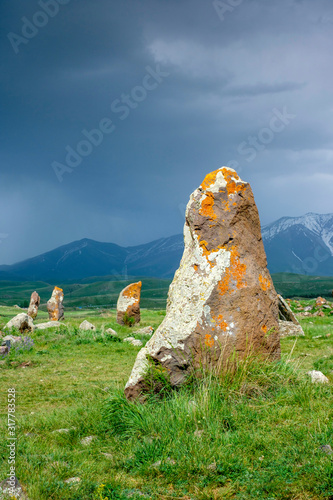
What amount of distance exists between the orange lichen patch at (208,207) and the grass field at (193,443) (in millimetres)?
2845

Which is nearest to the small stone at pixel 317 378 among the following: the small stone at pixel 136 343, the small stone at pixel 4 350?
the small stone at pixel 136 343

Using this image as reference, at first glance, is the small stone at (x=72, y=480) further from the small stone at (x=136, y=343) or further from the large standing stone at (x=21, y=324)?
the large standing stone at (x=21, y=324)

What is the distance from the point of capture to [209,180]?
795cm

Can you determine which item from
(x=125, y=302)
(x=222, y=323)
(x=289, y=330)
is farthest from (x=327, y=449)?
(x=125, y=302)

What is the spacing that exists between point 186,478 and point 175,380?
89.5 inches

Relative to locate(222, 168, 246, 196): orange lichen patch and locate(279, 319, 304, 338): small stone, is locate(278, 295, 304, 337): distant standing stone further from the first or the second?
locate(222, 168, 246, 196): orange lichen patch

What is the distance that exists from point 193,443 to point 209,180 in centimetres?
498

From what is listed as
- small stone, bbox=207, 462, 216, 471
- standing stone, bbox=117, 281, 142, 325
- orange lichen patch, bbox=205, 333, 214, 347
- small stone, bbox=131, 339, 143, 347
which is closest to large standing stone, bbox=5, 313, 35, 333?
standing stone, bbox=117, 281, 142, 325

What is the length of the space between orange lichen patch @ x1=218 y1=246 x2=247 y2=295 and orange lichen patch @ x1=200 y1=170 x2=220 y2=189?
141 centimetres

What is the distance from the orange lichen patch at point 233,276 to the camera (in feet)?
23.3

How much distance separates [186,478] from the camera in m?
4.36

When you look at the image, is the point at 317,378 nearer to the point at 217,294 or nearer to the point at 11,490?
the point at 217,294

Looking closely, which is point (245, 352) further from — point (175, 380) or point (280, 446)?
point (280, 446)

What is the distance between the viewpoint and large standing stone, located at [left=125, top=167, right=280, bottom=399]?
6.70 m
